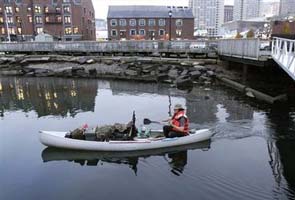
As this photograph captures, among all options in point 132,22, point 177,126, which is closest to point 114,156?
point 177,126

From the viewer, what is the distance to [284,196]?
370 inches

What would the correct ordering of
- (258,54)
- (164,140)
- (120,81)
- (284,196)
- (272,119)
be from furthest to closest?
1. (120,81)
2. (258,54)
3. (272,119)
4. (164,140)
5. (284,196)

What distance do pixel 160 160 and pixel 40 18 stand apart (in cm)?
7439

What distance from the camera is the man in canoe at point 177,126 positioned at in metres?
13.0

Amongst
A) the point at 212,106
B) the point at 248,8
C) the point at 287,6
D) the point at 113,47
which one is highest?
the point at 248,8

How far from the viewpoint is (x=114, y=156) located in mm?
12609

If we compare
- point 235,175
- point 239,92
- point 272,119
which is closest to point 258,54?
point 239,92

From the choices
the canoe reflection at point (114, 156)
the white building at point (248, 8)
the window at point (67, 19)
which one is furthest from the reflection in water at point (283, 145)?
the white building at point (248, 8)

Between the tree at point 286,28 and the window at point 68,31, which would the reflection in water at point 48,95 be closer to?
the tree at point 286,28

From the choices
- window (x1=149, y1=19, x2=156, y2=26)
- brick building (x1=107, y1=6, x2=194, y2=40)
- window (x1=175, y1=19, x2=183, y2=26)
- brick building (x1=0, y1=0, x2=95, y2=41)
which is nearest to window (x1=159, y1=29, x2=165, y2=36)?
brick building (x1=107, y1=6, x2=194, y2=40)

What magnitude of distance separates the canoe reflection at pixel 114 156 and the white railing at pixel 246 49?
467 inches

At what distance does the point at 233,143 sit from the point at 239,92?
38.4 ft

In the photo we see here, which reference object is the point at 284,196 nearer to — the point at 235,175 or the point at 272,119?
the point at 235,175

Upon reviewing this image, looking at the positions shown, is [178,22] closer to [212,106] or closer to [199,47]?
[199,47]
